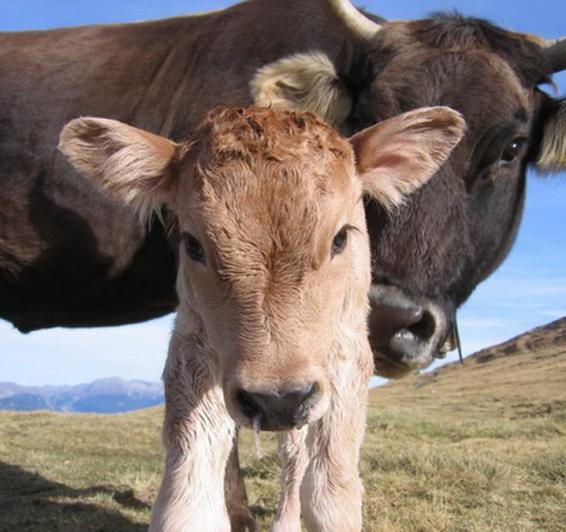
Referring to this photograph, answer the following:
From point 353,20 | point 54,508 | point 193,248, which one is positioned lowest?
point 54,508

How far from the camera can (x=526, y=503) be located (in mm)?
6438

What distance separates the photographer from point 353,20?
18.4 feet

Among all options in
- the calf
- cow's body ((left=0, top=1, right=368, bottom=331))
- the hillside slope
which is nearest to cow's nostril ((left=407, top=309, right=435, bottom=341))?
the calf

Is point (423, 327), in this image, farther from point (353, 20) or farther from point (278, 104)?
point (353, 20)

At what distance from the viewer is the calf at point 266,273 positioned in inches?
123

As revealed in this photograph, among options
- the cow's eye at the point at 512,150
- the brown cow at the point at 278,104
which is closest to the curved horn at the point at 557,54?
the brown cow at the point at 278,104

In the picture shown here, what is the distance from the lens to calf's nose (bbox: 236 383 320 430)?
2.91 m

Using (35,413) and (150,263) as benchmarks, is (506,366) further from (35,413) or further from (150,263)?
(150,263)

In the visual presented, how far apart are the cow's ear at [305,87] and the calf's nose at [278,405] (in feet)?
8.74

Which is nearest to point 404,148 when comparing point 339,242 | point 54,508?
point 339,242

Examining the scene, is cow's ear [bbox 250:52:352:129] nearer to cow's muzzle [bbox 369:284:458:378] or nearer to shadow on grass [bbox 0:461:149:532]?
cow's muzzle [bbox 369:284:458:378]

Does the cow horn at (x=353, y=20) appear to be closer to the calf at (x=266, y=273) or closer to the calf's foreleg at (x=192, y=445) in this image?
the calf at (x=266, y=273)

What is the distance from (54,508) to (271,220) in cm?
454

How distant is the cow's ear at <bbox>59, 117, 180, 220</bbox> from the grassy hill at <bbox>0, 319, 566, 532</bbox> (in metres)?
3.11
